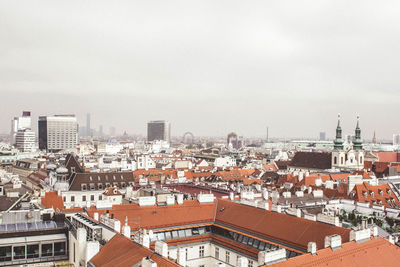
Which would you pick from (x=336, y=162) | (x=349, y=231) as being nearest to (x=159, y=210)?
(x=349, y=231)

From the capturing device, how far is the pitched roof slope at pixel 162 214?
1403 inches

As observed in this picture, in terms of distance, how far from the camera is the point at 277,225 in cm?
3309

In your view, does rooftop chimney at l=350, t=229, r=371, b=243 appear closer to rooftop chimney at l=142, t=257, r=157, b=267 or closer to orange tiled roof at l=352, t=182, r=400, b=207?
rooftop chimney at l=142, t=257, r=157, b=267

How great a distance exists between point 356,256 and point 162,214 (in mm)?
17570

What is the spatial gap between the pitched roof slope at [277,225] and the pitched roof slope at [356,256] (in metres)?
1.69

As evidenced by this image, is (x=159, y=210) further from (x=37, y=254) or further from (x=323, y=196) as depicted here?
(x=323, y=196)

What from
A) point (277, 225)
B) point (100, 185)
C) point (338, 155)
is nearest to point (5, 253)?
point (277, 225)

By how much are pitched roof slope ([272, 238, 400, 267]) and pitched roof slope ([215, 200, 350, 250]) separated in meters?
1.69

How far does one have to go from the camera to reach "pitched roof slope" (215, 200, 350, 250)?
29.5 metres

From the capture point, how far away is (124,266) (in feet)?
77.8

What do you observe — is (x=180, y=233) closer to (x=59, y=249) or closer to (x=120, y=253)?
(x=59, y=249)

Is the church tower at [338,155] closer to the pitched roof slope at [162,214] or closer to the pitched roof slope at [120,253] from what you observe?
the pitched roof slope at [162,214]

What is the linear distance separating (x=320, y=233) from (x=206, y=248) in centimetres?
1105

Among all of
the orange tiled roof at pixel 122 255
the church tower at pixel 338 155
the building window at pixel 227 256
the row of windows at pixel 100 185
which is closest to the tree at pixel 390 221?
the building window at pixel 227 256
